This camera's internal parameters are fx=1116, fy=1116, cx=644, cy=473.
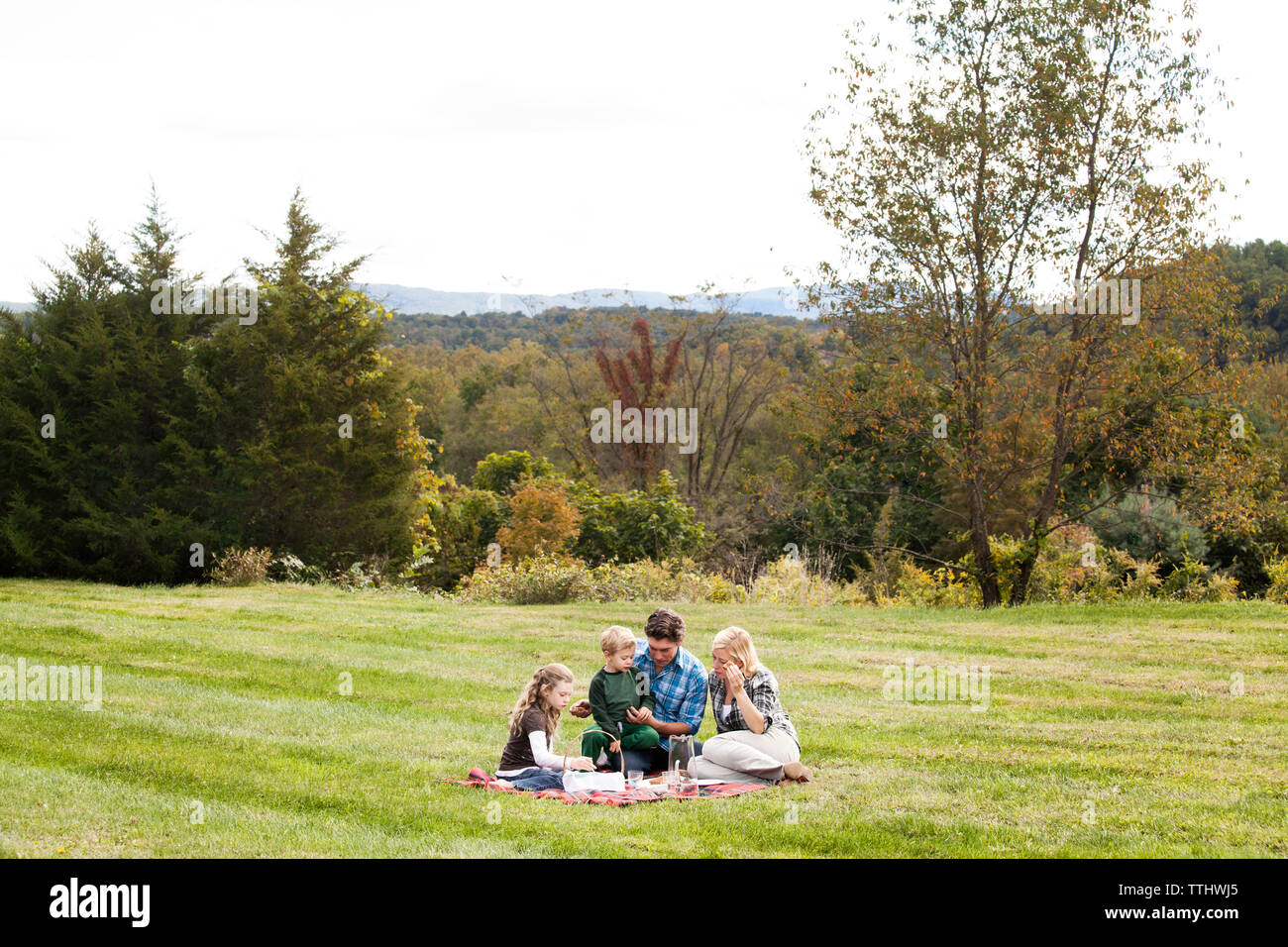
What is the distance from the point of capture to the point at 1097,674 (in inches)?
433

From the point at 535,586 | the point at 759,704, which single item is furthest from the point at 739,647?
the point at 535,586

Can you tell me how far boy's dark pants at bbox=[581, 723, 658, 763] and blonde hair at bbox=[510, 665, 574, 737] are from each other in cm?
23

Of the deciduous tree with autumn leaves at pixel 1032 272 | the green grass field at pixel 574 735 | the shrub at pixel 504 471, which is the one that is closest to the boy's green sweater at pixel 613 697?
the green grass field at pixel 574 735

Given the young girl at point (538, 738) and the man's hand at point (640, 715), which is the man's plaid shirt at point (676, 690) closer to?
the man's hand at point (640, 715)

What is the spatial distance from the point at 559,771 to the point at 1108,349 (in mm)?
11995

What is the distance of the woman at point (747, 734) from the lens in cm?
673

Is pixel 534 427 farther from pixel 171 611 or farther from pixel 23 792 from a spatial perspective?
pixel 23 792

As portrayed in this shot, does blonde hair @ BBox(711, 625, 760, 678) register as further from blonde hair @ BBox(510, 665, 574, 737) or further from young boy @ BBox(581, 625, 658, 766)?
blonde hair @ BBox(510, 665, 574, 737)

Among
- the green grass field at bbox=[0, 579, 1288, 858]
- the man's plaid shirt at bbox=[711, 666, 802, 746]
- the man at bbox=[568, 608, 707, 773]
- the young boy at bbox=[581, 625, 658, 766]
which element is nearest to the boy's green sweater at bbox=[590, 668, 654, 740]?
the young boy at bbox=[581, 625, 658, 766]

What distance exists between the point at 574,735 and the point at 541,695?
6.49 feet

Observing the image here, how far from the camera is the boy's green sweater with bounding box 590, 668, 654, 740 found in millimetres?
6844

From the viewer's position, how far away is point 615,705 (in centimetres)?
684

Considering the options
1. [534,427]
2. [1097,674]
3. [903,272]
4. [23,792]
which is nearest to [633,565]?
[903,272]

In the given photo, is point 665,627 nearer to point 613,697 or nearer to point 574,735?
point 613,697
